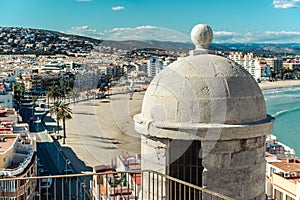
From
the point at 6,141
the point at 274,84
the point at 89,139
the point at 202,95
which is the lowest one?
the point at 89,139

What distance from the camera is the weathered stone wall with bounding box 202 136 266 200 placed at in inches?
169

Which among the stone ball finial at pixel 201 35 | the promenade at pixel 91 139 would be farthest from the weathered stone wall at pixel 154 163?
the promenade at pixel 91 139

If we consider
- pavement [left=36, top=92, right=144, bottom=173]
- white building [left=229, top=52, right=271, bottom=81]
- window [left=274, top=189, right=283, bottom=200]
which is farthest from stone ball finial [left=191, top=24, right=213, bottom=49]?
white building [left=229, top=52, right=271, bottom=81]

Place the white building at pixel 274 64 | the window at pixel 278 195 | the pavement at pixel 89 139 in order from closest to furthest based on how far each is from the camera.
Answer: the window at pixel 278 195 → the pavement at pixel 89 139 → the white building at pixel 274 64

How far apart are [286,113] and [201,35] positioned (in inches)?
2981

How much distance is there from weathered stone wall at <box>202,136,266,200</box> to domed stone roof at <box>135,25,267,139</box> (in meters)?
0.23

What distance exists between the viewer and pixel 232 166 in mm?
4324

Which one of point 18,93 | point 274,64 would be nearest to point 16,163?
point 18,93

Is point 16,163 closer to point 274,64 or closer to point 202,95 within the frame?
point 202,95

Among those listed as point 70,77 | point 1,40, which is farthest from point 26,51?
point 70,77

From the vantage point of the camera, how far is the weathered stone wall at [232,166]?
4293 mm

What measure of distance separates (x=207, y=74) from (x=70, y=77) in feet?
263

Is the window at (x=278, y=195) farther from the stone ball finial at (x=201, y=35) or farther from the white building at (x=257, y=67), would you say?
the white building at (x=257, y=67)

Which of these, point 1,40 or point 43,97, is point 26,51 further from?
point 43,97
